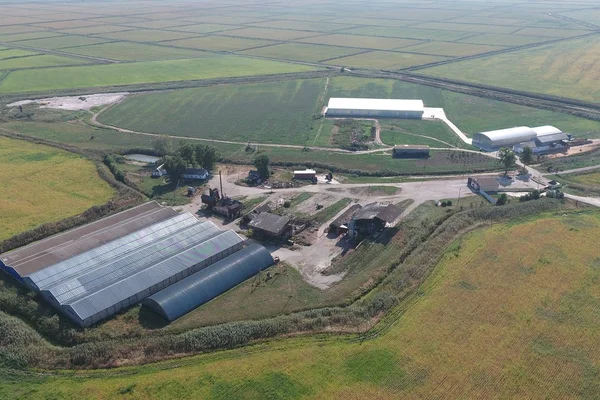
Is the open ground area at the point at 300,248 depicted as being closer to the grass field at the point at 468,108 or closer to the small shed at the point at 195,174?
the small shed at the point at 195,174

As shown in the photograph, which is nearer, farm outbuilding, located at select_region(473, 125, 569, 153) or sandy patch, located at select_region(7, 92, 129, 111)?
farm outbuilding, located at select_region(473, 125, 569, 153)

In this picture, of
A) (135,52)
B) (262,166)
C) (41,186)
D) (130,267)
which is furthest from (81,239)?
(135,52)

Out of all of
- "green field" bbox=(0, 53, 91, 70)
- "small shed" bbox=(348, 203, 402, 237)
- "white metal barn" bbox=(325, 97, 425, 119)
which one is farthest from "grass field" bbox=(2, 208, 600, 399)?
"green field" bbox=(0, 53, 91, 70)

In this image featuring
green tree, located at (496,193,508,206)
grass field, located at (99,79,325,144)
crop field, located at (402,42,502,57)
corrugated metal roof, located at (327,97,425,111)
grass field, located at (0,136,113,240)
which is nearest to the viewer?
grass field, located at (0,136,113,240)

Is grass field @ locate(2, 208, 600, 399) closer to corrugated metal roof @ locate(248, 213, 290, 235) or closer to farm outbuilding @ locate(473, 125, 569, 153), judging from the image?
corrugated metal roof @ locate(248, 213, 290, 235)

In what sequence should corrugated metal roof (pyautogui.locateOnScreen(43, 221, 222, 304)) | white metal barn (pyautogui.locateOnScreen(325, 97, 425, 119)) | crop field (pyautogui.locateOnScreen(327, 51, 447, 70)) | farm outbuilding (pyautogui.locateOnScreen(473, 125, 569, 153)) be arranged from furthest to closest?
crop field (pyautogui.locateOnScreen(327, 51, 447, 70)) → white metal barn (pyautogui.locateOnScreen(325, 97, 425, 119)) → farm outbuilding (pyautogui.locateOnScreen(473, 125, 569, 153)) → corrugated metal roof (pyautogui.locateOnScreen(43, 221, 222, 304))

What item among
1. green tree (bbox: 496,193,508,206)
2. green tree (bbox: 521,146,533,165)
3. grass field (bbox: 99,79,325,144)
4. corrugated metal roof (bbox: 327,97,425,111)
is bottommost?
grass field (bbox: 99,79,325,144)

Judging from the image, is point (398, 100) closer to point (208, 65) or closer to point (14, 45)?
point (208, 65)
